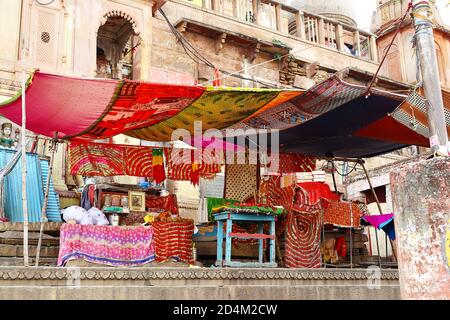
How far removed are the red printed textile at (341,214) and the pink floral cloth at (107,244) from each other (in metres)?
3.02

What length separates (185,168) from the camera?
8.74 metres

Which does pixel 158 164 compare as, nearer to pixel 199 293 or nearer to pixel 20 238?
pixel 20 238

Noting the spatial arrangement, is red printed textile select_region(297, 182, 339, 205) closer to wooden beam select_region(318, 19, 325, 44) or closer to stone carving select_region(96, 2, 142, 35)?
stone carving select_region(96, 2, 142, 35)

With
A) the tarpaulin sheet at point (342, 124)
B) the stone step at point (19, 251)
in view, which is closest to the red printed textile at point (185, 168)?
the tarpaulin sheet at point (342, 124)

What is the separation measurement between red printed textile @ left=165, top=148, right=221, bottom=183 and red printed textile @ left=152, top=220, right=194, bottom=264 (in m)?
1.62

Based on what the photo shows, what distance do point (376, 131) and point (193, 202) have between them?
16.1 ft

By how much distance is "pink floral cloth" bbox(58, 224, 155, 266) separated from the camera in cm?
633

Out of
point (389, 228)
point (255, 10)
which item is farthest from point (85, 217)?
point (255, 10)

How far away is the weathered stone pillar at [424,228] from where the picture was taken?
2.91 m

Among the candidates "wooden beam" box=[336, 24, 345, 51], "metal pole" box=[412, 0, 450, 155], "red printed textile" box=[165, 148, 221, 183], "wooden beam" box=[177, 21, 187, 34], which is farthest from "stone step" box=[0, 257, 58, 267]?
"wooden beam" box=[336, 24, 345, 51]

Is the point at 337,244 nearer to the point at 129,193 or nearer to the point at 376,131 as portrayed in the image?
the point at 376,131

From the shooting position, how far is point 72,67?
1116cm

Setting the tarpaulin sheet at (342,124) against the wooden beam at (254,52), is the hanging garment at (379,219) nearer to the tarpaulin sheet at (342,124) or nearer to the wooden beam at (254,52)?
the tarpaulin sheet at (342,124)
